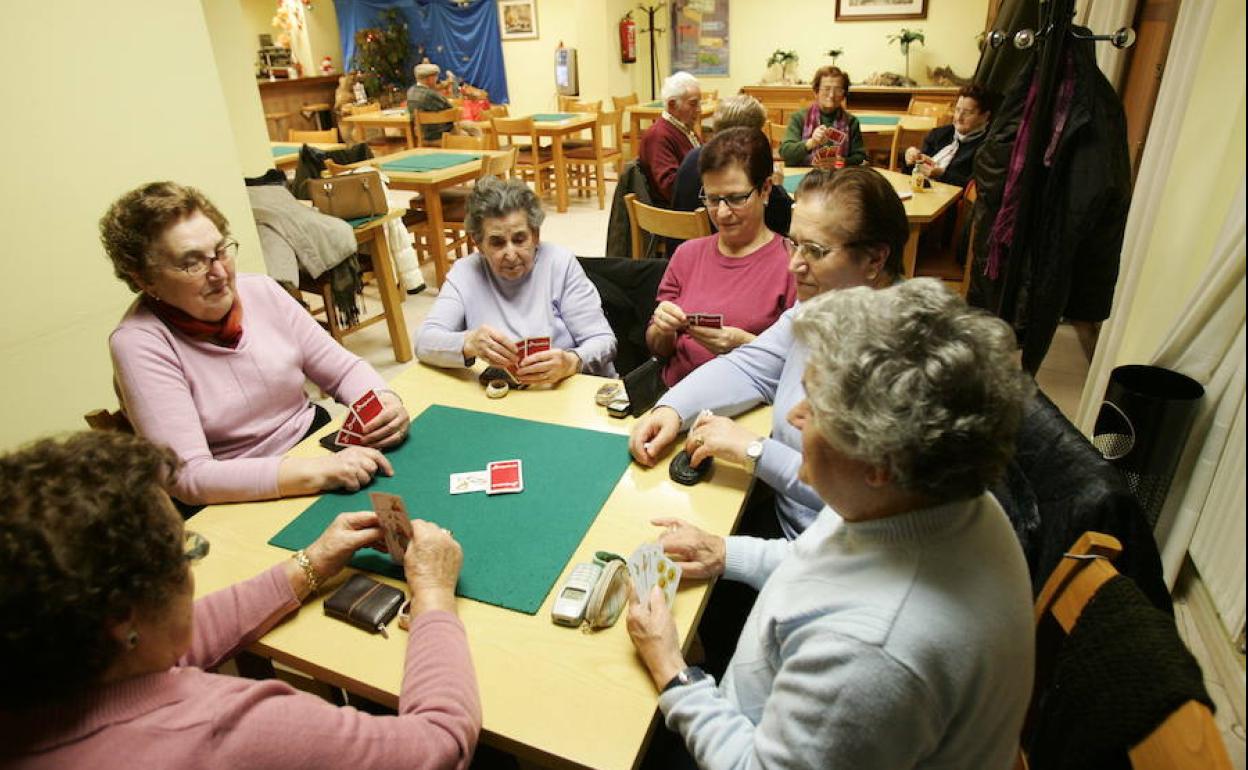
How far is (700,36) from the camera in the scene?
29.5ft

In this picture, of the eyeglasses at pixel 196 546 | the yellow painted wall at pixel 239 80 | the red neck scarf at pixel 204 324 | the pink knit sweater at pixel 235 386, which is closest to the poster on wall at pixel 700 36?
the yellow painted wall at pixel 239 80

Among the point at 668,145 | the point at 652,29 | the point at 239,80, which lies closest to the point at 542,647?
the point at 668,145

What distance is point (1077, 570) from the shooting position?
38.3 inches

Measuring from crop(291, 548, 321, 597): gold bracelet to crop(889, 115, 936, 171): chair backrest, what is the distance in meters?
5.76

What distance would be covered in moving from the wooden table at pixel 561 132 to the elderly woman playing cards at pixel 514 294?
4608 mm

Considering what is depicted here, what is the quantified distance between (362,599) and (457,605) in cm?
16

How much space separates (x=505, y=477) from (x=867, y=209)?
1.00 metres

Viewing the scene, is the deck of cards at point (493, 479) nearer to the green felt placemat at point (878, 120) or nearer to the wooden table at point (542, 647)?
the wooden table at point (542, 647)

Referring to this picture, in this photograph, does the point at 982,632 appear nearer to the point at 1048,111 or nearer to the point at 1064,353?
the point at 1048,111

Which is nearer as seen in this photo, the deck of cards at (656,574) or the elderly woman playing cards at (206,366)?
the deck of cards at (656,574)

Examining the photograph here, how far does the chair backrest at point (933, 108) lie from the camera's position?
22.1 feet

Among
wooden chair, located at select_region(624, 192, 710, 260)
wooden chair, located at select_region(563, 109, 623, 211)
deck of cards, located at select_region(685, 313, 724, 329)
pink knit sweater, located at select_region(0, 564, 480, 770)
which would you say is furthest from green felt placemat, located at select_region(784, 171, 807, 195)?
pink knit sweater, located at select_region(0, 564, 480, 770)

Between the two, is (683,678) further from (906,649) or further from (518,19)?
(518,19)

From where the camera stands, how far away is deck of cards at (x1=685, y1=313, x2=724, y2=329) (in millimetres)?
2041
